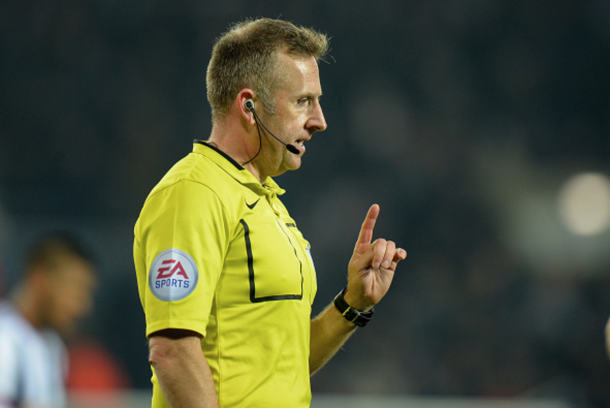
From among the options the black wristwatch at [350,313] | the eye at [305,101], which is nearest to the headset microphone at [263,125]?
the eye at [305,101]

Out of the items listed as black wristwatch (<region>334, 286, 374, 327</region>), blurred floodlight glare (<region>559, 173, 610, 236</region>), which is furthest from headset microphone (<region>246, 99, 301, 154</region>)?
blurred floodlight glare (<region>559, 173, 610, 236</region>)

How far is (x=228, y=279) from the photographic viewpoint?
1556 millimetres

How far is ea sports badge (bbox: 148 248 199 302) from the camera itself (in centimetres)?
143

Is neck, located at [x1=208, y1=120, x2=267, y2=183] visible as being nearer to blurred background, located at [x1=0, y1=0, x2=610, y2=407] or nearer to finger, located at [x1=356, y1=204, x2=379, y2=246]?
finger, located at [x1=356, y1=204, x2=379, y2=246]

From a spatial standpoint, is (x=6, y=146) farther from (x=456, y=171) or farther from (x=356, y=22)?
(x=456, y=171)

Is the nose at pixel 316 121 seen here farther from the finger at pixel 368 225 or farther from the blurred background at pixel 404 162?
the blurred background at pixel 404 162

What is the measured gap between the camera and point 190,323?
4.65ft

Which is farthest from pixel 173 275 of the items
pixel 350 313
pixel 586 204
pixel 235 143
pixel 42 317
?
pixel 586 204

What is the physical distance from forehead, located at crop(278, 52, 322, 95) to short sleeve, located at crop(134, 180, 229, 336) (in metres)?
0.42

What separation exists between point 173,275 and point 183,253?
0.05m

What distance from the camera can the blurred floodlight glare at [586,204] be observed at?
681 cm

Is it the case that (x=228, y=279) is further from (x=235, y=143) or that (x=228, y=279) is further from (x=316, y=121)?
(x=316, y=121)

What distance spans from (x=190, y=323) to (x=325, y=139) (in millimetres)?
5963

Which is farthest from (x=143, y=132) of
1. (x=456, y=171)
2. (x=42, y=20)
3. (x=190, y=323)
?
(x=190, y=323)
